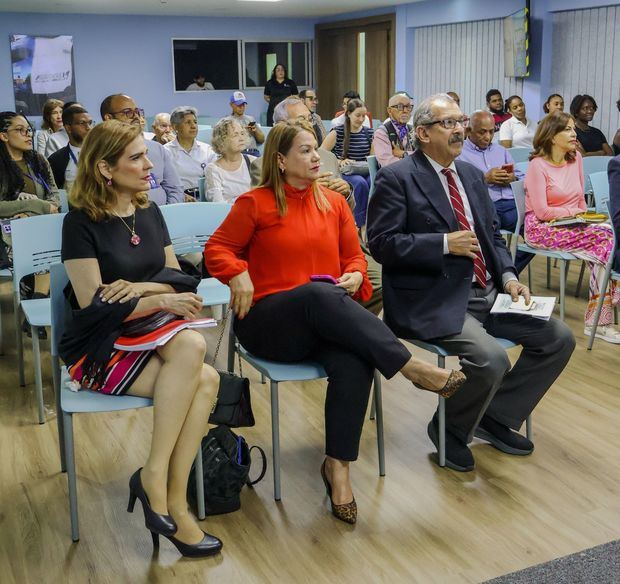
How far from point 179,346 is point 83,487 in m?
0.78

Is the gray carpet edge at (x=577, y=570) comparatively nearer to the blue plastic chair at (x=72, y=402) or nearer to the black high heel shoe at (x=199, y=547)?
the black high heel shoe at (x=199, y=547)

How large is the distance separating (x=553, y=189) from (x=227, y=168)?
190 centimetres

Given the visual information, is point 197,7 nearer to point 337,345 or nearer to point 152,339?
point 337,345

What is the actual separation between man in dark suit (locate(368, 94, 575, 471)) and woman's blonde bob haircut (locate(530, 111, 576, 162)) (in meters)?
1.75

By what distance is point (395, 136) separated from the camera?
690cm

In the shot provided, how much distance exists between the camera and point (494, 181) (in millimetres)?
5273

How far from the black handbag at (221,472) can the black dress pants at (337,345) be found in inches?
12.0

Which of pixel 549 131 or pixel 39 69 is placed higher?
pixel 39 69

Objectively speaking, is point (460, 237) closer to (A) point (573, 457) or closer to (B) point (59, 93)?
(A) point (573, 457)

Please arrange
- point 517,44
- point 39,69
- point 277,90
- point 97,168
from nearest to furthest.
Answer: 1. point 97,168
2. point 517,44
3. point 277,90
4. point 39,69

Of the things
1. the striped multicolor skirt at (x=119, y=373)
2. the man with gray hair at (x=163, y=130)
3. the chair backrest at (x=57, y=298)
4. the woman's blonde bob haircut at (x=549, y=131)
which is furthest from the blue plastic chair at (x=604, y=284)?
the man with gray hair at (x=163, y=130)

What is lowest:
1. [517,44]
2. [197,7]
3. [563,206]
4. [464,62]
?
[563,206]

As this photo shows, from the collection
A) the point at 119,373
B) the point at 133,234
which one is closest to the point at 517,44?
the point at 133,234

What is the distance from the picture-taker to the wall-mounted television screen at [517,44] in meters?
9.66
